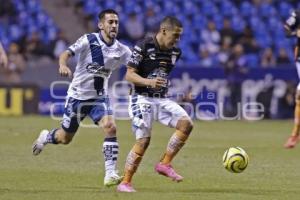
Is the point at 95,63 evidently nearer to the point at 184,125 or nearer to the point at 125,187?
the point at 184,125

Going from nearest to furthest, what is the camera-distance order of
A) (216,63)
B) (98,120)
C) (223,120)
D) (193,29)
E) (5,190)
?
(5,190) < (98,120) < (223,120) < (216,63) < (193,29)

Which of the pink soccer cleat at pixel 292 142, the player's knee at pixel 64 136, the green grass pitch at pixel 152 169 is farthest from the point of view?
the pink soccer cleat at pixel 292 142

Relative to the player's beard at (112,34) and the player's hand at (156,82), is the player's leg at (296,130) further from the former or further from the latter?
the player's hand at (156,82)

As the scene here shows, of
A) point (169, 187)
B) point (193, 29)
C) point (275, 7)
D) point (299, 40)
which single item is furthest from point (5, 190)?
point (275, 7)

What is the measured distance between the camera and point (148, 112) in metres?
10.3

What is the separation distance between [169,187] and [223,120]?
45.6ft

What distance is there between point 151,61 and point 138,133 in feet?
2.89

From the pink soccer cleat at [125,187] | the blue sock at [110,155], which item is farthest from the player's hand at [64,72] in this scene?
the pink soccer cleat at [125,187]

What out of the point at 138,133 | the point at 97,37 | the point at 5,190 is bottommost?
the point at 5,190

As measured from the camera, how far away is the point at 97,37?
10727mm

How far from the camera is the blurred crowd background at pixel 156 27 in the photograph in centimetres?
2545

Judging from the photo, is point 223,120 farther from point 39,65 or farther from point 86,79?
point 86,79

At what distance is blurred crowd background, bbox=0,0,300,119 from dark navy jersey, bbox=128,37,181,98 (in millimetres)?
14278

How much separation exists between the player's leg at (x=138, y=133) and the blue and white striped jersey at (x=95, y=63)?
2.12 ft
